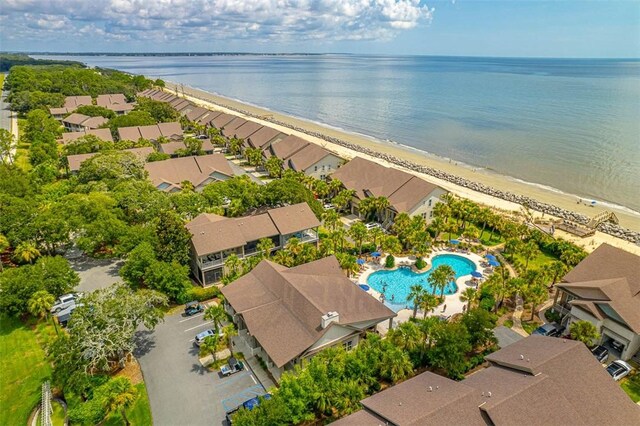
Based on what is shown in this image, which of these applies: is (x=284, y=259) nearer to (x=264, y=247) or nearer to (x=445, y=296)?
(x=264, y=247)

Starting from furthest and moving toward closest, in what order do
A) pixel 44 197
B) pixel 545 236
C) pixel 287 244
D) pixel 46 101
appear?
pixel 46 101 < pixel 44 197 < pixel 545 236 < pixel 287 244

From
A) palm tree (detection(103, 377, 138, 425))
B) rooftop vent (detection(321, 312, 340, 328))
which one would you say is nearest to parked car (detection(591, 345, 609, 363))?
rooftop vent (detection(321, 312, 340, 328))

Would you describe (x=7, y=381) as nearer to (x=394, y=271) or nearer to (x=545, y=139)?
(x=394, y=271)

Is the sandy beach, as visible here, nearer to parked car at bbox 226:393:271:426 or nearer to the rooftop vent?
Answer: the rooftop vent

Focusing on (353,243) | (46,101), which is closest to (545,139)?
(353,243)

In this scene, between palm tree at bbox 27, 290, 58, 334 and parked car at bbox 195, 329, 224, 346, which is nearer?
parked car at bbox 195, 329, 224, 346
